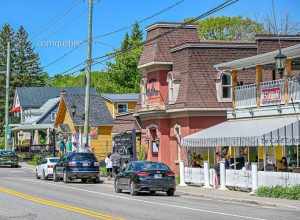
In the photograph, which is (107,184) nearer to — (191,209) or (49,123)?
(191,209)

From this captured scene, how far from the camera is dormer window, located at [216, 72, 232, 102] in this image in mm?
41438

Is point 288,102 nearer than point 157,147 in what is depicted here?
Yes

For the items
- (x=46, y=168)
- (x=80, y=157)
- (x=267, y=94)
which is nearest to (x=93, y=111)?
(x=46, y=168)

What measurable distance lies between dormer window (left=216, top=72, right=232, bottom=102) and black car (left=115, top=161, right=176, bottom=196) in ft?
45.0

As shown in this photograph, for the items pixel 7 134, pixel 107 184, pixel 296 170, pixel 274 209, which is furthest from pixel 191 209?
pixel 7 134

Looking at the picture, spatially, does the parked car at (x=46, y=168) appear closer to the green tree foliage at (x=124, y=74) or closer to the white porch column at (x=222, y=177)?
the white porch column at (x=222, y=177)

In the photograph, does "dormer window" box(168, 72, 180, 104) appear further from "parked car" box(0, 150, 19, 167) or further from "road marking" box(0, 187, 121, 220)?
"parked car" box(0, 150, 19, 167)

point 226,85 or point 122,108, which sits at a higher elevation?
point 122,108

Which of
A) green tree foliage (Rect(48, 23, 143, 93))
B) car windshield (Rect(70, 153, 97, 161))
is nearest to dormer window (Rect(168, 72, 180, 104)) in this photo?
car windshield (Rect(70, 153, 97, 161))

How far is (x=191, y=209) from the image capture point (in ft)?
69.2

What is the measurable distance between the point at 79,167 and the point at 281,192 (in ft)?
48.6

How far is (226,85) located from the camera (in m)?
41.7

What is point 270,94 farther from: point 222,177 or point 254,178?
point 254,178

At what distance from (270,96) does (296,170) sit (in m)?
4.60
